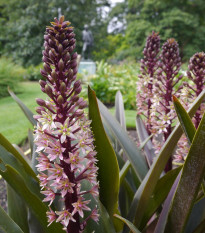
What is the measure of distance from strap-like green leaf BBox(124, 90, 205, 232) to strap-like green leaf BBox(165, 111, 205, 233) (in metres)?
0.13

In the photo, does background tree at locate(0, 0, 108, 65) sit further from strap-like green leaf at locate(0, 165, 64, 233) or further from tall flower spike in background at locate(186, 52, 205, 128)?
strap-like green leaf at locate(0, 165, 64, 233)

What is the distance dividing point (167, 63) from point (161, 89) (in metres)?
0.16

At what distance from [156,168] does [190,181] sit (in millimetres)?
179

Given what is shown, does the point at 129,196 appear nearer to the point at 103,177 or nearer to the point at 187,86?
the point at 103,177

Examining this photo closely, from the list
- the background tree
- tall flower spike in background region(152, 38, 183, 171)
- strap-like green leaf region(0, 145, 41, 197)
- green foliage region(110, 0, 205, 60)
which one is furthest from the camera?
green foliage region(110, 0, 205, 60)

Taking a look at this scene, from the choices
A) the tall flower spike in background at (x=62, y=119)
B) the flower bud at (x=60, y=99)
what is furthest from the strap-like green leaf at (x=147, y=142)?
the flower bud at (x=60, y=99)

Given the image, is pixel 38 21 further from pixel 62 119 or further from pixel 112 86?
pixel 62 119

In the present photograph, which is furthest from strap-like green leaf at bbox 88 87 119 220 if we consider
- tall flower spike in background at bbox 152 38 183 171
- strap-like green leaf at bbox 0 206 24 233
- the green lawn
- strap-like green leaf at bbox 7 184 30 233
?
the green lawn

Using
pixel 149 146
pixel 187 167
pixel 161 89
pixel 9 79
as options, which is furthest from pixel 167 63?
pixel 9 79

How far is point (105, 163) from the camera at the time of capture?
3.65 feet

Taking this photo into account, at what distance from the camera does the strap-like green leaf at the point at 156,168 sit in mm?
1148

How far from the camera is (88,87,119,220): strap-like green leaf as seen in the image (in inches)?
41.3

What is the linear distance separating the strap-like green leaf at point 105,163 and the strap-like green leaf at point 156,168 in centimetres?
14

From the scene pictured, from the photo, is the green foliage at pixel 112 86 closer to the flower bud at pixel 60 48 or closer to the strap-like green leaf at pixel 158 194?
the strap-like green leaf at pixel 158 194
